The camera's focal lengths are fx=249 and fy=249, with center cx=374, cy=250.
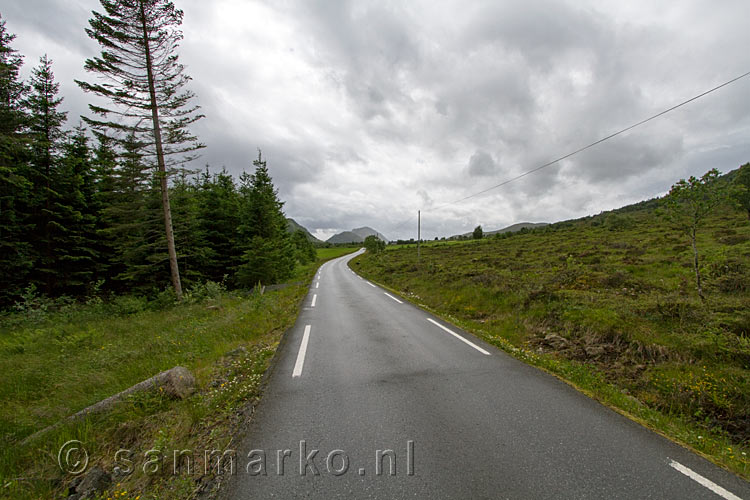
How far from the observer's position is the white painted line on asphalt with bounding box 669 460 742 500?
7.31 feet

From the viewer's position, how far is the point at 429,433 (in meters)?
3.03

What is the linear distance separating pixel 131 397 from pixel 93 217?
1888cm

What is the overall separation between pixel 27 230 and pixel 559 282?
28197 millimetres

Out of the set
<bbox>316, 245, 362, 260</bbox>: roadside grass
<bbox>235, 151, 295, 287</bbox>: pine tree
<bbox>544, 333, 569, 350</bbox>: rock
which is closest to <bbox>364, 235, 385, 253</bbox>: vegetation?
<bbox>316, 245, 362, 260</bbox>: roadside grass

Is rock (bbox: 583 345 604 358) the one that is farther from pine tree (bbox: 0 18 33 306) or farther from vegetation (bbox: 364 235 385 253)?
vegetation (bbox: 364 235 385 253)

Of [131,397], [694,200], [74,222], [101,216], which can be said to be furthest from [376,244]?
[131,397]

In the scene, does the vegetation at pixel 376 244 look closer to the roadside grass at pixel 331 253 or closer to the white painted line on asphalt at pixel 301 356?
the roadside grass at pixel 331 253

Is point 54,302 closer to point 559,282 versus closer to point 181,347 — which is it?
point 181,347

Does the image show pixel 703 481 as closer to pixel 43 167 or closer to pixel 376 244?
pixel 43 167

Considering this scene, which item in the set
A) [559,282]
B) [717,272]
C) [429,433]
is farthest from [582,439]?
[717,272]

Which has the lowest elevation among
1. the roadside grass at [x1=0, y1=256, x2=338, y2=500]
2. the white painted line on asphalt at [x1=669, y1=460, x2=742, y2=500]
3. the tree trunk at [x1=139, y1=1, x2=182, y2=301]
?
the roadside grass at [x1=0, y1=256, x2=338, y2=500]

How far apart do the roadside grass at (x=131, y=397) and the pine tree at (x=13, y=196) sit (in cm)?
774

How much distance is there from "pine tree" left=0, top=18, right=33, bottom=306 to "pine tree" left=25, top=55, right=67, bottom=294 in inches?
15.6

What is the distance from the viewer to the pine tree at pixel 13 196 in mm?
11812
